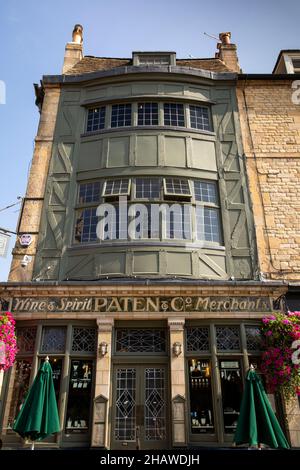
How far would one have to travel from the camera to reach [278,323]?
9414 millimetres

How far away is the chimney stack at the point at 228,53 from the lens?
14625 mm

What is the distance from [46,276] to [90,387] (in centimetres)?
334

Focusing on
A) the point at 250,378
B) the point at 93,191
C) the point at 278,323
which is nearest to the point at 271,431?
the point at 250,378

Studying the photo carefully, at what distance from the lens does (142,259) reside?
10742 mm

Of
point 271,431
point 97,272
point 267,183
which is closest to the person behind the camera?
point 271,431

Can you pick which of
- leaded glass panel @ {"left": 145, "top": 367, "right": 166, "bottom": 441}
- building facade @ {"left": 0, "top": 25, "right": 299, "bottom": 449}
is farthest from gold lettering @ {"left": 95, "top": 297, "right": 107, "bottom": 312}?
leaded glass panel @ {"left": 145, "top": 367, "right": 166, "bottom": 441}

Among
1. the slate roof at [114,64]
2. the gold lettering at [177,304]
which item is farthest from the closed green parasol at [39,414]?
the slate roof at [114,64]

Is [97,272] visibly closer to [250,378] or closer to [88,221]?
[88,221]

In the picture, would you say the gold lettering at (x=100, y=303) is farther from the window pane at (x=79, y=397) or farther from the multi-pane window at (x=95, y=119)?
the multi-pane window at (x=95, y=119)

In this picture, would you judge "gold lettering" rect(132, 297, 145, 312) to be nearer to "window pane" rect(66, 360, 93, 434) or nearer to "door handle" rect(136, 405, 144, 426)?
"window pane" rect(66, 360, 93, 434)

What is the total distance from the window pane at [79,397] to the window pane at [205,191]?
234 inches

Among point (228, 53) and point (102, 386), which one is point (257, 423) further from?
point (228, 53)

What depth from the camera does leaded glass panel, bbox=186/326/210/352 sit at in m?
9.91

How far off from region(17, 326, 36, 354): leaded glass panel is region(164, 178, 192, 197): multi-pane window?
18.3 feet
